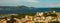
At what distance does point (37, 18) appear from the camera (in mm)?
1174

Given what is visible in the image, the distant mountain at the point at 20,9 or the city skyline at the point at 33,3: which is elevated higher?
the city skyline at the point at 33,3

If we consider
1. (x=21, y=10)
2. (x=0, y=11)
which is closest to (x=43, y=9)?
(x=21, y=10)

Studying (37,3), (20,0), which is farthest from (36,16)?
(20,0)

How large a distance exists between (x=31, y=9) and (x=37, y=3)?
93mm

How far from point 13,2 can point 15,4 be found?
0.03 m

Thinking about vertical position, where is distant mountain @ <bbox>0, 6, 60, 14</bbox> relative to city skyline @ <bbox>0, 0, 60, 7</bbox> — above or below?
below

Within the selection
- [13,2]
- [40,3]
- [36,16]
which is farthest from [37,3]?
[13,2]

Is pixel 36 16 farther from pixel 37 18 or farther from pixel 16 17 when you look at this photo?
pixel 16 17

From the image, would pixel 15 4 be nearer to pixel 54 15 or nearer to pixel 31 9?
pixel 31 9

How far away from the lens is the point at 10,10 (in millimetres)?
1174

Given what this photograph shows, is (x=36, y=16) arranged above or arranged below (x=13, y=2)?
below

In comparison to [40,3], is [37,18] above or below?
below

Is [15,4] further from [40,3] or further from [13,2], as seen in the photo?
[40,3]

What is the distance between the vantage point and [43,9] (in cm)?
117
